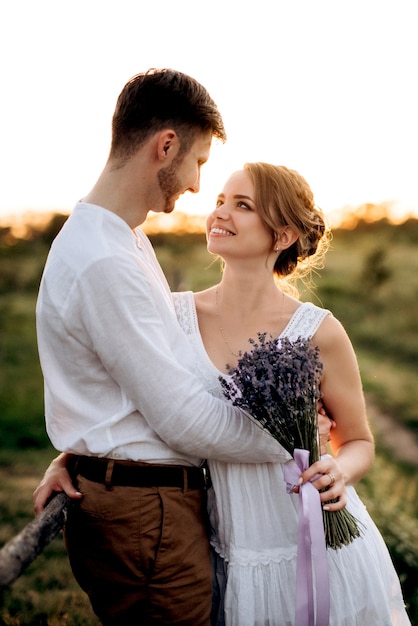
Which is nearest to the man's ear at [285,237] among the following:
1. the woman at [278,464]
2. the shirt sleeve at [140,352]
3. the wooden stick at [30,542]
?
the woman at [278,464]

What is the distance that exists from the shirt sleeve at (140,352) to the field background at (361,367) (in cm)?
138

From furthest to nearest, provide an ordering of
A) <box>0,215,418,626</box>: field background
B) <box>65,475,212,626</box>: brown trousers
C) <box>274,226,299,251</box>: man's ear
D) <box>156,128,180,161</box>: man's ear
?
<box>0,215,418,626</box>: field background, <box>274,226,299,251</box>: man's ear, <box>156,128,180,161</box>: man's ear, <box>65,475,212,626</box>: brown trousers

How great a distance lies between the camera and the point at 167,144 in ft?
8.50

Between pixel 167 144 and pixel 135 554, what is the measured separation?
1.43m

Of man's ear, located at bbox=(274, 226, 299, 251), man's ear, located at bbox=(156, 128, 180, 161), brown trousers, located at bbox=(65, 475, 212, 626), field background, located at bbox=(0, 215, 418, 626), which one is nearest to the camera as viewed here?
brown trousers, located at bbox=(65, 475, 212, 626)

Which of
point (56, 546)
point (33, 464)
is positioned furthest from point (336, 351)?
point (33, 464)

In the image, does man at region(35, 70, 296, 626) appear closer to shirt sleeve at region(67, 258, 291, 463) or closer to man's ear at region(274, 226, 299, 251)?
shirt sleeve at region(67, 258, 291, 463)

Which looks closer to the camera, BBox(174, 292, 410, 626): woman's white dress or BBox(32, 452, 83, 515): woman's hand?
BBox(32, 452, 83, 515): woman's hand

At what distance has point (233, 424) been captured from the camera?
2527 mm

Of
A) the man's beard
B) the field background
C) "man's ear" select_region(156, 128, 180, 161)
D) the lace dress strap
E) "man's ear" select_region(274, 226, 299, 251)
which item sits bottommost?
the field background

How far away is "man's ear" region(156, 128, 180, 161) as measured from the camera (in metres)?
2.57

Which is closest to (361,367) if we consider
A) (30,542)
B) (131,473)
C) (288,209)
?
(288,209)

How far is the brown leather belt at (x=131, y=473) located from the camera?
244cm

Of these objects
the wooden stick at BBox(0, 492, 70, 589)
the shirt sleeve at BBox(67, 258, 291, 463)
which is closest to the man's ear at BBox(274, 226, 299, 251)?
the shirt sleeve at BBox(67, 258, 291, 463)
